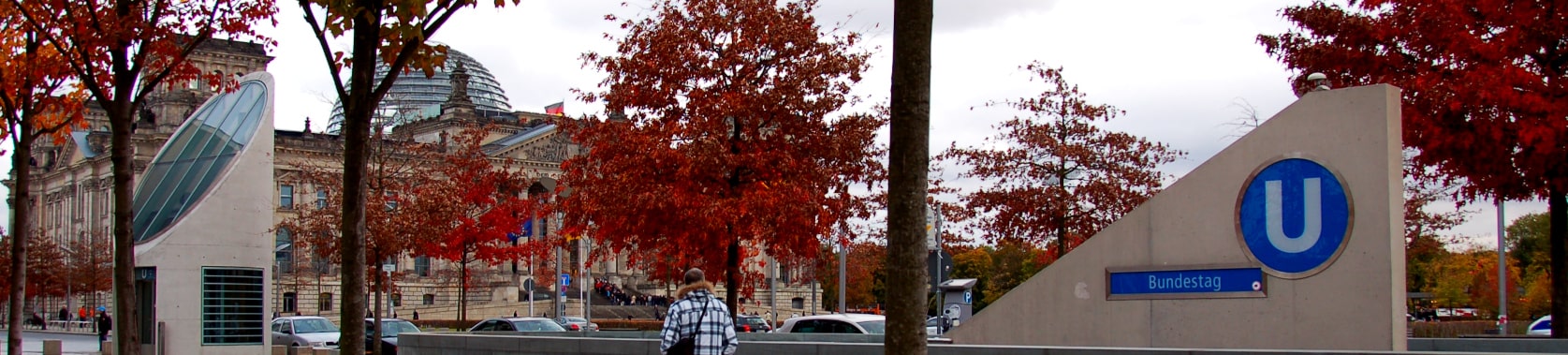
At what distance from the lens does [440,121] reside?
106 meters

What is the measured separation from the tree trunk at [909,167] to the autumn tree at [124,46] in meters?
12.2

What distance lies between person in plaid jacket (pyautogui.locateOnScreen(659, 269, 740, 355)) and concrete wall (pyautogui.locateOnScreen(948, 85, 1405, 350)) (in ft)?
17.1

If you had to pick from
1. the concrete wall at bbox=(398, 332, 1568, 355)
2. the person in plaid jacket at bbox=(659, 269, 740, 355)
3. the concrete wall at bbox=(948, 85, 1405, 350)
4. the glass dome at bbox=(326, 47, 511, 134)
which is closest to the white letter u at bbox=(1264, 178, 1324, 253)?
the concrete wall at bbox=(948, 85, 1405, 350)

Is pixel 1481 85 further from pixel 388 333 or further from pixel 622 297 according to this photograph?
pixel 622 297

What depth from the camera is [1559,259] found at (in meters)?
21.9

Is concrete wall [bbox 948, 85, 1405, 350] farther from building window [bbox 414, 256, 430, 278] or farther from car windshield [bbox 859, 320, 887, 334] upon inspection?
building window [bbox 414, 256, 430, 278]

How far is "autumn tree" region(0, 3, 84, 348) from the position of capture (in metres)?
20.3

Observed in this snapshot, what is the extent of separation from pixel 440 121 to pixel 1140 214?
9504 cm

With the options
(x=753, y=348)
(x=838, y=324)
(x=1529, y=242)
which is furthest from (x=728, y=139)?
(x=1529, y=242)

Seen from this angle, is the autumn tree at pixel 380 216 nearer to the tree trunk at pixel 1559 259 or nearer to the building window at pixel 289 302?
the tree trunk at pixel 1559 259

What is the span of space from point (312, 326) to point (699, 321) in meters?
29.1

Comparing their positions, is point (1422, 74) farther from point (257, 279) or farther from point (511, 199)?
point (511, 199)

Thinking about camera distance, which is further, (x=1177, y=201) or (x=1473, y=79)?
(x=1473, y=79)

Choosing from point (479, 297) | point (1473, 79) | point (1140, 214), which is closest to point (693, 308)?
point (1140, 214)
